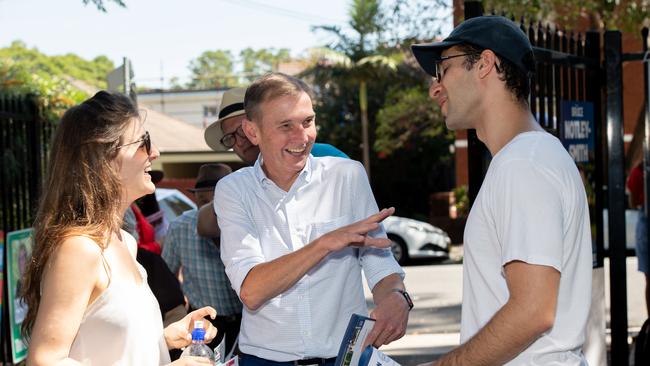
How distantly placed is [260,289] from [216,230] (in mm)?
2051

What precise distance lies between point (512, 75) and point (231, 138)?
7.40 ft

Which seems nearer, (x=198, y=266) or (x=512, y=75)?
(x=512, y=75)

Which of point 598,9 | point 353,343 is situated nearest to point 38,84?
point 353,343

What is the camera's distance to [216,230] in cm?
500

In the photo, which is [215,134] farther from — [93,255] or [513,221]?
[513,221]

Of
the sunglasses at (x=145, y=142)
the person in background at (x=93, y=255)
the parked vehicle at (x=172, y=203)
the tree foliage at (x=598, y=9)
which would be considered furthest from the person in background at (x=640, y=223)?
the person in background at (x=93, y=255)

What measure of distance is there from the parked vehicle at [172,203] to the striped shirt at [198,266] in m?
4.56

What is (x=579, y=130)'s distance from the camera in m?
5.67

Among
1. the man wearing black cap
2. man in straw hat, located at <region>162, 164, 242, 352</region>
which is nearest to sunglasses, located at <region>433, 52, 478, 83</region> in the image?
the man wearing black cap

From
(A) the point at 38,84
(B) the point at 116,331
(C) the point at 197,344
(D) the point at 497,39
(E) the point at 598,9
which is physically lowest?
(C) the point at 197,344

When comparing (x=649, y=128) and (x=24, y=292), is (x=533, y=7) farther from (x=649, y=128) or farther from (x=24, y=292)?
(x=24, y=292)

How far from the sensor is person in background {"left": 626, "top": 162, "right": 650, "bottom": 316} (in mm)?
8703

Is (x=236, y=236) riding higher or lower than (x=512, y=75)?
lower

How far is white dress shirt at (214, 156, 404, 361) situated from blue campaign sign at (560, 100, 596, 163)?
99.2 inches
